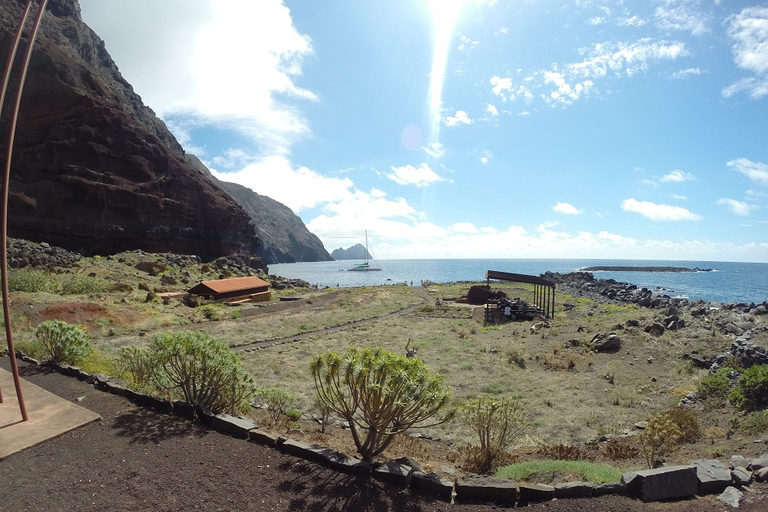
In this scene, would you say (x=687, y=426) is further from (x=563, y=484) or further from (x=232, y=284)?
(x=232, y=284)

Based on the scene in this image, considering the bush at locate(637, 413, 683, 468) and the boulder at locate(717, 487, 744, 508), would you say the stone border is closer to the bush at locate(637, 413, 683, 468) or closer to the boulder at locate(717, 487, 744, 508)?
the boulder at locate(717, 487, 744, 508)

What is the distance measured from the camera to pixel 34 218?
54.0m

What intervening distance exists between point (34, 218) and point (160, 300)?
39.8m

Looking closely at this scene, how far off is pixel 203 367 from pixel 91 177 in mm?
68089

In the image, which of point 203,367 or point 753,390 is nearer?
point 203,367

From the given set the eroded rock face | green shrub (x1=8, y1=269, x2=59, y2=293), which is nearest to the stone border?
green shrub (x1=8, y1=269, x2=59, y2=293)

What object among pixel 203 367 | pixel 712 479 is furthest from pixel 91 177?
pixel 712 479

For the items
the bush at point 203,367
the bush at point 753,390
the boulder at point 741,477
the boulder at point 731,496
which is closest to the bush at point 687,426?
the bush at point 753,390

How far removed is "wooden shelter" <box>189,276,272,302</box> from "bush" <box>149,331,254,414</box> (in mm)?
30420

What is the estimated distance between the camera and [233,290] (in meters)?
38.3

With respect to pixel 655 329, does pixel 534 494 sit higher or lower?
higher

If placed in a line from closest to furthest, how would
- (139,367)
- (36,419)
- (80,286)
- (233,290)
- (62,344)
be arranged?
(36,419), (139,367), (62,344), (80,286), (233,290)

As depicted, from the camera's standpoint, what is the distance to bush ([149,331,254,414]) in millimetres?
7641

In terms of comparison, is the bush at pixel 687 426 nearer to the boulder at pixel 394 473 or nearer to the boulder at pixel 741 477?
the boulder at pixel 741 477
